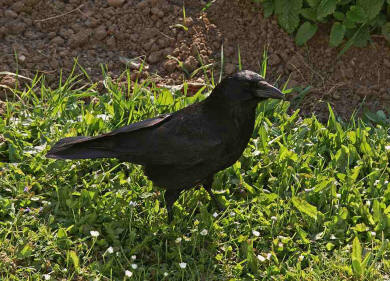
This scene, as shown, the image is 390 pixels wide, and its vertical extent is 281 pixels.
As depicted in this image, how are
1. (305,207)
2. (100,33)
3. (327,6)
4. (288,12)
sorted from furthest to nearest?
(100,33)
(288,12)
(327,6)
(305,207)

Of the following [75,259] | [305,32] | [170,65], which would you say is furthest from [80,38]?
[75,259]

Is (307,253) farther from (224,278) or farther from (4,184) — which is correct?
(4,184)

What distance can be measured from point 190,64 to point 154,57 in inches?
11.7

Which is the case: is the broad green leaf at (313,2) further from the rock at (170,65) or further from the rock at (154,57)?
the rock at (154,57)

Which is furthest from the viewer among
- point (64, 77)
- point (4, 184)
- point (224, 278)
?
point (64, 77)

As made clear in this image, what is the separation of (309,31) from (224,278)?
2321 mm

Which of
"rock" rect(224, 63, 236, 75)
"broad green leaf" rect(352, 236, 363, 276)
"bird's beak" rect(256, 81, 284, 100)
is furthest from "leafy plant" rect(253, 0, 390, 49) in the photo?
"broad green leaf" rect(352, 236, 363, 276)

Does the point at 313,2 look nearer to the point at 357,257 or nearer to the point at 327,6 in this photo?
the point at 327,6

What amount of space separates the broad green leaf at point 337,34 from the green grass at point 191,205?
70 centimetres

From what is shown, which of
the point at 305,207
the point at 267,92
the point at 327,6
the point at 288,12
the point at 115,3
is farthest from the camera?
the point at 115,3

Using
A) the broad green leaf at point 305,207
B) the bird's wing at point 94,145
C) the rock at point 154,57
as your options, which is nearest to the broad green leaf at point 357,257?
the broad green leaf at point 305,207

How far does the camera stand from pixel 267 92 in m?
3.83

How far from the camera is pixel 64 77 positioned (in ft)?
17.2

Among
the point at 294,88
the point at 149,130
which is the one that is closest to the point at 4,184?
the point at 149,130
